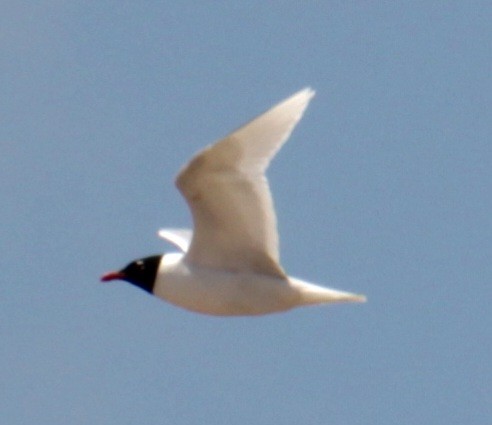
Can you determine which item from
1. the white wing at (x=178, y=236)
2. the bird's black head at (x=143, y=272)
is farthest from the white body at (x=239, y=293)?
the white wing at (x=178, y=236)

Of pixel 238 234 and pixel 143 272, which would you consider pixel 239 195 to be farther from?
pixel 143 272

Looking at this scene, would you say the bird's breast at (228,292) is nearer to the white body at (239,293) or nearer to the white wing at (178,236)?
the white body at (239,293)

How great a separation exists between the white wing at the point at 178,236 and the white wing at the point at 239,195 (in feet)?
6.09

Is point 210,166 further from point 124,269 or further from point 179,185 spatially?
point 124,269

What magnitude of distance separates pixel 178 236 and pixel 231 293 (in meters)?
2.82

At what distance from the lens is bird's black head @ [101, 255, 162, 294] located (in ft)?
75.5

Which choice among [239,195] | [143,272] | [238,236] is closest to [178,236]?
[143,272]

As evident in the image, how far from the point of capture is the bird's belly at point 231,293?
22.0 metres

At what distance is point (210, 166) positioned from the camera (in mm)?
21594

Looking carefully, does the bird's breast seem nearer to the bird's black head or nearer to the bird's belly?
the bird's belly

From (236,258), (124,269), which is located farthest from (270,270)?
(124,269)

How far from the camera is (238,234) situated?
22188 millimetres

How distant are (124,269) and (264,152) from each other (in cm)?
273

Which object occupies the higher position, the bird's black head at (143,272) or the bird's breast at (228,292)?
the bird's black head at (143,272)
